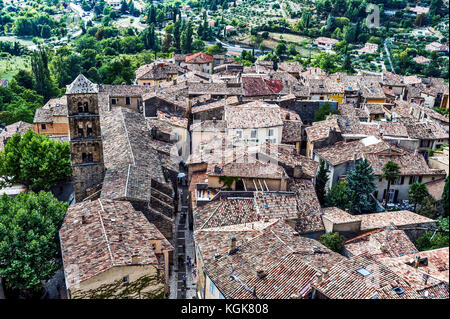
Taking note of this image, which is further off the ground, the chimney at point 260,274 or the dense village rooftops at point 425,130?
the chimney at point 260,274

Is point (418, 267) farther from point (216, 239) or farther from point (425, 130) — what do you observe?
point (425, 130)

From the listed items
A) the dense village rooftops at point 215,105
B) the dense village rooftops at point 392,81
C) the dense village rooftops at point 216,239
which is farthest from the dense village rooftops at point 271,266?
the dense village rooftops at point 392,81

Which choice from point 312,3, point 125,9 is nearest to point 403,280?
point 312,3

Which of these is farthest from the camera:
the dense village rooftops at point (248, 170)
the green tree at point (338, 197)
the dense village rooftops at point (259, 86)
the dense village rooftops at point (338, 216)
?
the dense village rooftops at point (259, 86)

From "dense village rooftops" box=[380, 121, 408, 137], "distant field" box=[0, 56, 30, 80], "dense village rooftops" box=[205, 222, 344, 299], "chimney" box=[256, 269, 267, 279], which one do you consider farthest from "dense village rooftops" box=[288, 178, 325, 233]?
"distant field" box=[0, 56, 30, 80]

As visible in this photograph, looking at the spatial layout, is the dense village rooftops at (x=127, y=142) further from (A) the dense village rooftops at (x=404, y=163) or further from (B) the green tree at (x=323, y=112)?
(B) the green tree at (x=323, y=112)

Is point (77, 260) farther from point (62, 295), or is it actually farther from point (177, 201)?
point (177, 201)

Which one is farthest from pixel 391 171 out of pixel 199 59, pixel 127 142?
pixel 199 59

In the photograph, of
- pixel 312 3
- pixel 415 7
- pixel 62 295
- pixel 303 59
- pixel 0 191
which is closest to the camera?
pixel 62 295
